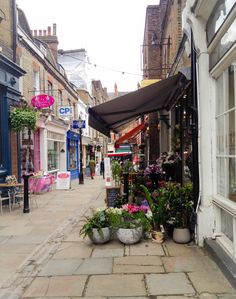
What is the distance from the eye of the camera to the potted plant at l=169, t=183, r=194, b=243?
5707 mm

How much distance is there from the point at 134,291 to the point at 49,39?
21.3 meters

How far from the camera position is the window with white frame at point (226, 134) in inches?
175

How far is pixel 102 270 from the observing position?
459 centimetres

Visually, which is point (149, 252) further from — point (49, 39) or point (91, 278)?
point (49, 39)

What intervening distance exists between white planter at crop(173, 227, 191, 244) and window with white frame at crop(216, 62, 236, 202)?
92 cm

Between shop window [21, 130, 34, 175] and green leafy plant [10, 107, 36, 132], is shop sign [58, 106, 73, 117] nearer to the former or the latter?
shop window [21, 130, 34, 175]

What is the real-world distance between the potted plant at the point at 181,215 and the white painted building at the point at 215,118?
0.32 meters

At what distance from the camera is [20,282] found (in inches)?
170

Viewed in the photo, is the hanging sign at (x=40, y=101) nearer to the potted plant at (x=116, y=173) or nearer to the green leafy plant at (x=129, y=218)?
the potted plant at (x=116, y=173)

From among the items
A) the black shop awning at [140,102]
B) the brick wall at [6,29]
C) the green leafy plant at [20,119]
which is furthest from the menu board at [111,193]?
the brick wall at [6,29]

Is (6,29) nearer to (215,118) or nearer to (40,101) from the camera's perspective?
(40,101)

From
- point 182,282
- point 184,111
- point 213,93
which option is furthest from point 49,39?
point 182,282

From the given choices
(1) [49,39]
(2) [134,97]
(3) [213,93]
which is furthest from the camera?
(1) [49,39]

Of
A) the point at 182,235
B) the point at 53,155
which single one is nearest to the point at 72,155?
the point at 53,155
